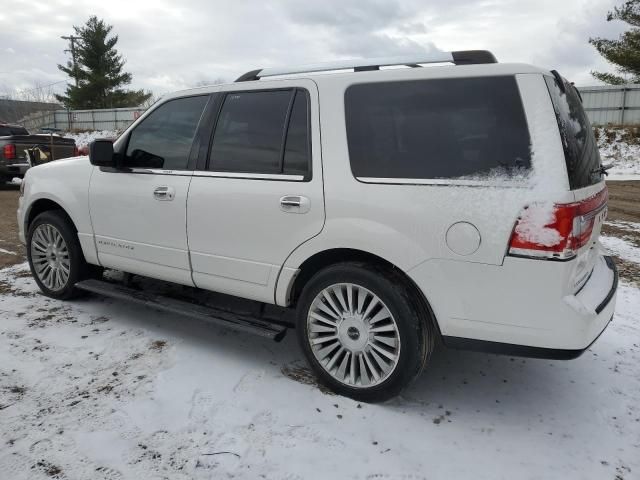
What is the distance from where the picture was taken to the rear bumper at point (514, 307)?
7.67ft

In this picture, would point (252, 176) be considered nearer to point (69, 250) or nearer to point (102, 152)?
point (102, 152)

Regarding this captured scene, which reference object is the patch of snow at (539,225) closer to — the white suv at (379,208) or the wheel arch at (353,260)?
the white suv at (379,208)

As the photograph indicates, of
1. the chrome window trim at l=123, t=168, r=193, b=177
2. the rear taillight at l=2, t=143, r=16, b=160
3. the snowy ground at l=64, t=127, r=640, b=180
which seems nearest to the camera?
the chrome window trim at l=123, t=168, r=193, b=177

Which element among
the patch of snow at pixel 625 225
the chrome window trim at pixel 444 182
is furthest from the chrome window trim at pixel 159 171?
the patch of snow at pixel 625 225

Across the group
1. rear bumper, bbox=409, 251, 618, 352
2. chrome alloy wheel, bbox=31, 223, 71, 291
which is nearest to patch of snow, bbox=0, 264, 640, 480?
rear bumper, bbox=409, 251, 618, 352

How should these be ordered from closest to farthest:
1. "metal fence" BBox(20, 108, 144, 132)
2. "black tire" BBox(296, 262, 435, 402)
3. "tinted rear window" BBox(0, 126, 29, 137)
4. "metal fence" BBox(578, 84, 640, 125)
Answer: "black tire" BBox(296, 262, 435, 402), "tinted rear window" BBox(0, 126, 29, 137), "metal fence" BBox(578, 84, 640, 125), "metal fence" BBox(20, 108, 144, 132)

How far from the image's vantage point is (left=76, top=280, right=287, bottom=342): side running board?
3.18 metres

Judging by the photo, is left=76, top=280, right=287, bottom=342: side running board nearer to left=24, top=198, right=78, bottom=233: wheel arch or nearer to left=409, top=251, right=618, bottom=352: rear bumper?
left=24, top=198, right=78, bottom=233: wheel arch

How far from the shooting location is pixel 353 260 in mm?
2900

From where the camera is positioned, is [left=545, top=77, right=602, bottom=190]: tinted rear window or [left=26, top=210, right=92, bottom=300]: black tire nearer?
[left=545, top=77, right=602, bottom=190]: tinted rear window

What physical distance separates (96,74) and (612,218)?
132ft

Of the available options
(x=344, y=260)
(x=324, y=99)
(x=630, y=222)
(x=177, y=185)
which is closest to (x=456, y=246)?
(x=344, y=260)

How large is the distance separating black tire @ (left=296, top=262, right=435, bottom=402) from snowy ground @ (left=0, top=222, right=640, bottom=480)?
114mm

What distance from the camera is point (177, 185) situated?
136 inches
